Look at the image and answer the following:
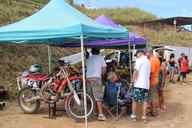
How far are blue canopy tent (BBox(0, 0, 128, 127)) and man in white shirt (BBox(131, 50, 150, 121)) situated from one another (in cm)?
108

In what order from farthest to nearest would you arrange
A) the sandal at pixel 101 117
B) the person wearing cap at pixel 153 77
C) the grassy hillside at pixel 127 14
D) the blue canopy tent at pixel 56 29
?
the grassy hillside at pixel 127 14, the person wearing cap at pixel 153 77, the sandal at pixel 101 117, the blue canopy tent at pixel 56 29

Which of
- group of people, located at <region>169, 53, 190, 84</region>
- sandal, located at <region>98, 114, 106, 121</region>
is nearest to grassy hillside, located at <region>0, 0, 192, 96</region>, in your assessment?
sandal, located at <region>98, 114, 106, 121</region>

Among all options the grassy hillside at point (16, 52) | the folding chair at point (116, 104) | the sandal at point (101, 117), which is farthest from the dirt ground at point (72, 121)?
the grassy hillside at point (16, 52)

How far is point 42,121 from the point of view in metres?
12.7

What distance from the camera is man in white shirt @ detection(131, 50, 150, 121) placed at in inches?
508

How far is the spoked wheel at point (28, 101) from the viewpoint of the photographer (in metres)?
13.7

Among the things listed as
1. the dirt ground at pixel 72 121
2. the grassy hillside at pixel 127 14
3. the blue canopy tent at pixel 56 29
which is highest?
the grassy hillside at pixel 127 14

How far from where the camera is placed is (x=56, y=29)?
12.4m

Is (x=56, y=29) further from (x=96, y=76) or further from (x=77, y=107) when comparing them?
(x=77, y=107)

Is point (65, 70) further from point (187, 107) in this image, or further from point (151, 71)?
point (187, 107)

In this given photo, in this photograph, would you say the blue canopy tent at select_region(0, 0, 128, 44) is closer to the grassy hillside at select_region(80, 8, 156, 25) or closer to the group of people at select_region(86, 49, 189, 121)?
the group of people at select_region(86, 49, 189, 121)

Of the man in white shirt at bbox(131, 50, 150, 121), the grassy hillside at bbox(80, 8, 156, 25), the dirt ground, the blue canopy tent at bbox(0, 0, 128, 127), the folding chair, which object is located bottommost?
the dirt ground

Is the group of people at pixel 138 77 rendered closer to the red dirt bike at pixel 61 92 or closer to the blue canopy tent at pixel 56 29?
the red dirt bike at pixel 61 92

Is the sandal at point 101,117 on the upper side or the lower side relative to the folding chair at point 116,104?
lower
